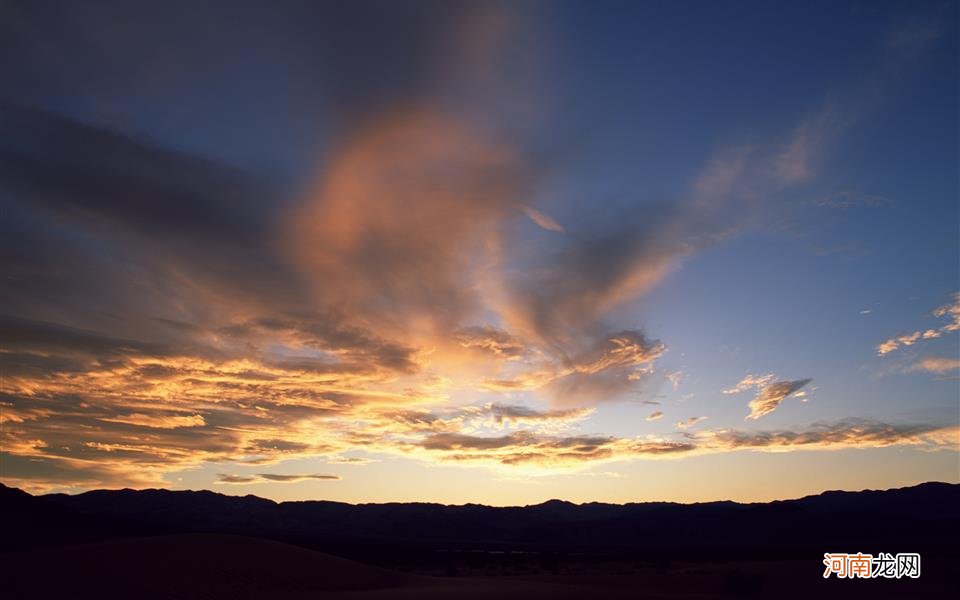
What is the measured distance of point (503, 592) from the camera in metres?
29.6

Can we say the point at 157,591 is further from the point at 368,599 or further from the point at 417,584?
the point at 417,584

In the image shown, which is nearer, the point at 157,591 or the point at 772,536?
the point at 157,591

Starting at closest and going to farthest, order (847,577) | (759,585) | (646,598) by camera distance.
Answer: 1. (646,598)
2. (759,585)
3. (847,577)

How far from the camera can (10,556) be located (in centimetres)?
2934

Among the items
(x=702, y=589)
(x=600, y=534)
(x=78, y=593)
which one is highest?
(x=78, y=593)

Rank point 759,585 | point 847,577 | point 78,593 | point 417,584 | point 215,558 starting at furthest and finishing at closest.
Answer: point 847,577 < point 759,585 < point 417,584 < point 215,558 < point 78,593

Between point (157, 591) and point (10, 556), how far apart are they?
378 inches

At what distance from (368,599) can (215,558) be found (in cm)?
941

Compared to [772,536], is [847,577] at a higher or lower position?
higher

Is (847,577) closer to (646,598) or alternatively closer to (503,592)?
(646,598)

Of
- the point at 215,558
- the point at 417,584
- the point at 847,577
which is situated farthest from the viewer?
the point at 847,577

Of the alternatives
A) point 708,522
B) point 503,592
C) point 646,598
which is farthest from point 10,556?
point 708,522

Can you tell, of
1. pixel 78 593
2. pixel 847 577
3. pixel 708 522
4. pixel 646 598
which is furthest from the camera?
pixel 708 522

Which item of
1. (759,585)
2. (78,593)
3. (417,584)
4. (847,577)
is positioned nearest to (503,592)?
(417,584)
